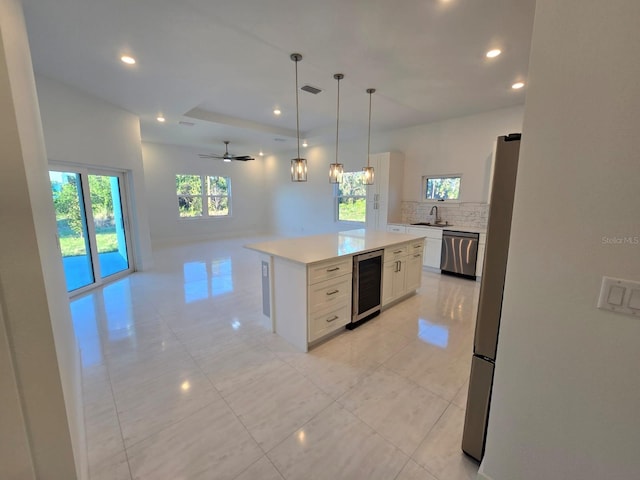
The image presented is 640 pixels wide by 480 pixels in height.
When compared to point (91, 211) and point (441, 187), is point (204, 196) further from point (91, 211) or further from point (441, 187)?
point (441, 187)

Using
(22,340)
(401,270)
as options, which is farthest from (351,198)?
(22,340)

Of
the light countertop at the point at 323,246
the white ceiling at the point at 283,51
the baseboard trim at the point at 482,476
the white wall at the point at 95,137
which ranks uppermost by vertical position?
the white ceiling at the point at 283,51

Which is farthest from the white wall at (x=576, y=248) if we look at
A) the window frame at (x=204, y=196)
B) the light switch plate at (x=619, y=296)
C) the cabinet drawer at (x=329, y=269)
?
the window frame at (x=204, y=196)

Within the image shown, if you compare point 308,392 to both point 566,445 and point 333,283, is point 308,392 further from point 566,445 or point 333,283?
point 566,445

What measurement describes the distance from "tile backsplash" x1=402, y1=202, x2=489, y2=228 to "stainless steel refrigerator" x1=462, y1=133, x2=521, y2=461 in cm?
384

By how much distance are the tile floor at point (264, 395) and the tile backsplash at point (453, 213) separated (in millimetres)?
2259

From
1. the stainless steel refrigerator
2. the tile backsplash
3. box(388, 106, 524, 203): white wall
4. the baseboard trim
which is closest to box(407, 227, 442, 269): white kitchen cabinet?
the tile backsplash

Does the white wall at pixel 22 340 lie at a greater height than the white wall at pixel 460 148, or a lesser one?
lesser

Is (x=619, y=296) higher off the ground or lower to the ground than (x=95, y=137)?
lower

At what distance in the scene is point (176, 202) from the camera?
789 centimetres

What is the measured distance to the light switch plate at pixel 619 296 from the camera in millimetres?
893

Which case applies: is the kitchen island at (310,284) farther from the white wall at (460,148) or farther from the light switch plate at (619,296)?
the white wall at (460,148)

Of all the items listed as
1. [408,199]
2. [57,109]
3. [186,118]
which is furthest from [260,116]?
[408,199]

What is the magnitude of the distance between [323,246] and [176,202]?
6658 mm
